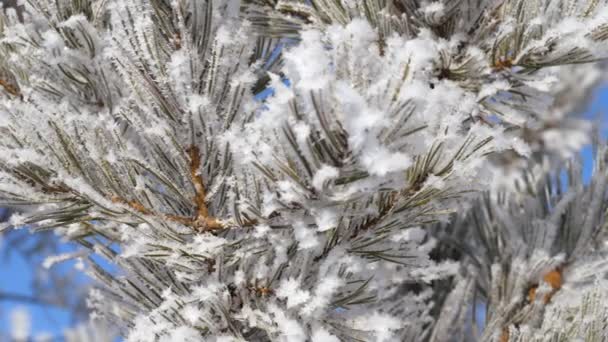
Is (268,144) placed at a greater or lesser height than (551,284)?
greater

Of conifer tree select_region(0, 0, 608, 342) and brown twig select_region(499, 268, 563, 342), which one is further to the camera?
brown twig select_region(499, 268, 563, 342)

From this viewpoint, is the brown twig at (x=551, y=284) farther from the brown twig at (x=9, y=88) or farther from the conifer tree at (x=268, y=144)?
the brown twig at (x=9, y=88)

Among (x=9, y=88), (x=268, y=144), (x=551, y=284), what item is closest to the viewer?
→ (x=268, y=144)

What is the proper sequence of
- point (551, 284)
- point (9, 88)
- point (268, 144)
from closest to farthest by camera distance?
1. point (268, 144)
2. point (9, 88)
3. point (551, 284)

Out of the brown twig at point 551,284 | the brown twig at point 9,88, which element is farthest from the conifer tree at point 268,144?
the brown twig at point 551,284

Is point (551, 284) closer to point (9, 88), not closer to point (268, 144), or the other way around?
point (268, 144)

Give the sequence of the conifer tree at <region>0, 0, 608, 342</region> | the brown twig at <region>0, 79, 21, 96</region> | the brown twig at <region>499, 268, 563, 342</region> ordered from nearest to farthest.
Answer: the conifer tree at <region>0, 0, 608, 342</region> → the brown twig at <region>0, 79, 21, 96</region> → the brown twig at <region>499, 268, 563, 342</region>

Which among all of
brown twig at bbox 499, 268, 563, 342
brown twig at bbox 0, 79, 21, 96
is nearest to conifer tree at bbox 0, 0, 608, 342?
brown twig at bbox 0, 79, 21, 96

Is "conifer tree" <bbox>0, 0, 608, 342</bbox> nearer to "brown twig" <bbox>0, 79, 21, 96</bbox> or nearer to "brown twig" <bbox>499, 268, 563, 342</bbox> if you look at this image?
"brown twig" <bbox>0, 79, 21, 96</bbox>

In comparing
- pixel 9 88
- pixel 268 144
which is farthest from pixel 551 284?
pixel 9 88

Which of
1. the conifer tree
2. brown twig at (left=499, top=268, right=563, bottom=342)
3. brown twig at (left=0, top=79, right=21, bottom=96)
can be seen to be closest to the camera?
the conifer tree
